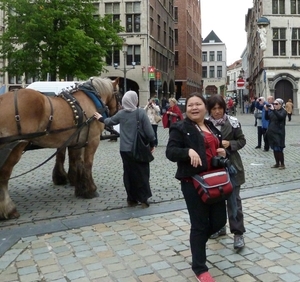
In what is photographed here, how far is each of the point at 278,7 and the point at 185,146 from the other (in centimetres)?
3720

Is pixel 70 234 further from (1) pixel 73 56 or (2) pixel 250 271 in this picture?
(1) pixel 73 56

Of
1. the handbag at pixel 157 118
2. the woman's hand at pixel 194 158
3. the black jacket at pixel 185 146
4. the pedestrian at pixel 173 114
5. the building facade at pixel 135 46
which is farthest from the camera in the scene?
the building facade at pixel 135 46

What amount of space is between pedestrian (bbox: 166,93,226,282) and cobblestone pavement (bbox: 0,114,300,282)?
13.8 inches

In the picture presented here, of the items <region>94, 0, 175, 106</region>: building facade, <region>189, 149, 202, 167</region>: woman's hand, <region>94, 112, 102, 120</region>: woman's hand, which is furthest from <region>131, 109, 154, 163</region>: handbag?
<region>94, 0, 175, 106</region>: building facade

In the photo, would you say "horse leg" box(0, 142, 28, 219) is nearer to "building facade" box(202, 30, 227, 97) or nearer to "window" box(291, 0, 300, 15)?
"window" box(291, 0, 300, 15)

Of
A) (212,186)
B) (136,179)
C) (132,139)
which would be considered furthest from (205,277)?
(132,139)

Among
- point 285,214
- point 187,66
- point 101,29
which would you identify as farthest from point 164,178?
point 187,66

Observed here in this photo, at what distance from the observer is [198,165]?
3748 mm

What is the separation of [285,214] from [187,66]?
56.5 meters

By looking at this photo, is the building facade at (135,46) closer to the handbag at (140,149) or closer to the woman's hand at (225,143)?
the handbag at (140,149)

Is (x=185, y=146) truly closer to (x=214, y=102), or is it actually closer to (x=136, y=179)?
(x=214, y=102)

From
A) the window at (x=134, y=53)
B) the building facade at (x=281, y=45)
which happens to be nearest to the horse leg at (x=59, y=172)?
the building facade at (x=281, y=45)

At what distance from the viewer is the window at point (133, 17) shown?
40.1 m

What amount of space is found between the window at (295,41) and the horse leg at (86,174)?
34092 millimetres
